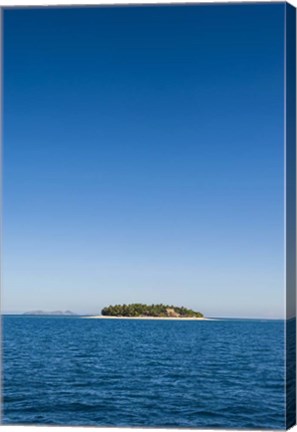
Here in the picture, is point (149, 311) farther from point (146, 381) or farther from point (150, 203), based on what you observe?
point (146, 381)

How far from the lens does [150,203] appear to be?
10133 millimetres

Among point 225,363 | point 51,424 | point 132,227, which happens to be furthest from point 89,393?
point 132,227

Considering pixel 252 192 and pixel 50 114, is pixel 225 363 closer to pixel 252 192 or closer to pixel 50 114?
pixel 252 192

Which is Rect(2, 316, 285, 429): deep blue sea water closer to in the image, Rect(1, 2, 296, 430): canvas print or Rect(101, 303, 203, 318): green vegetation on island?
Rect(1, 2, 296, 430): canvas print

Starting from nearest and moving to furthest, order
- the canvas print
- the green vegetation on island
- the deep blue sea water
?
the deep blue sea water
the canvas print
the green vegetation on island

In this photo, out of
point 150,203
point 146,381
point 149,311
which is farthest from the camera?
point 149,311

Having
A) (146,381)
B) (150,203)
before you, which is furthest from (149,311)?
(146,381)

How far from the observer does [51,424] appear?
6254mm

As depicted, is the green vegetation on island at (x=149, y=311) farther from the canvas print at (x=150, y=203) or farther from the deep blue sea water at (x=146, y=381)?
the deep blue sea water at (x=146, y=381)

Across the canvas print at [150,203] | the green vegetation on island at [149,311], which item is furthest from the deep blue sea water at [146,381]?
the green vegetation on island at [149,311]

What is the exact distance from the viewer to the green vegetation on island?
10.7m

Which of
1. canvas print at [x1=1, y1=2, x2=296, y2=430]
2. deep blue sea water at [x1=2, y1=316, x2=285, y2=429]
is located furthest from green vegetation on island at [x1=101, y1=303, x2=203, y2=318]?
deep blue sea water at [x1=2, y1=316, x2=285, y2=429]

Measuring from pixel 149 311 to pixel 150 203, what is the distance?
221cm

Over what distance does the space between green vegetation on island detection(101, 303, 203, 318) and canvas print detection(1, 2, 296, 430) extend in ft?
0.16
